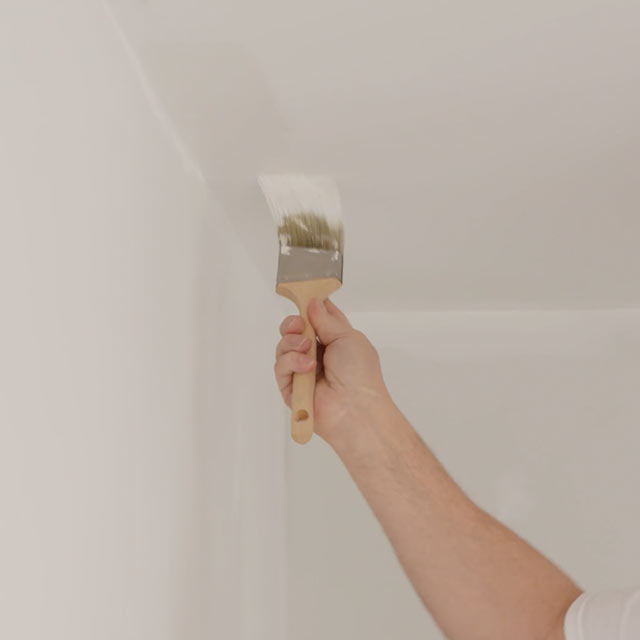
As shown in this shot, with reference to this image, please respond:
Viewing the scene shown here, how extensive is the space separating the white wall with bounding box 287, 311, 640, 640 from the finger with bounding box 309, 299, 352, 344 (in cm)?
57

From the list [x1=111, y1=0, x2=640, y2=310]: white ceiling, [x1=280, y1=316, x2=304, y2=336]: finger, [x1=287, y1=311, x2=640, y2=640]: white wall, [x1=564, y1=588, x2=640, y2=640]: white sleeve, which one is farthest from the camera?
[x1=287, y1=311, x2=640, y2=640]: white wall

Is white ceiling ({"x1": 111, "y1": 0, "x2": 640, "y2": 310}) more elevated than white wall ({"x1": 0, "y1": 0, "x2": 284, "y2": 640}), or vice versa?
white ceiling ({"x1": 111, "y1": 0, "x2": 640, "y2": 310})

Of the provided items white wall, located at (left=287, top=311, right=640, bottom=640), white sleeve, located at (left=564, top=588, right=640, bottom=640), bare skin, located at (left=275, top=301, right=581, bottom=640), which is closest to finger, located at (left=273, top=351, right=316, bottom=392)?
bare skin, located at (left=275, top=301, right=581, bottom=640)

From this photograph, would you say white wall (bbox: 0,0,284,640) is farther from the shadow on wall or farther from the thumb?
the thumb

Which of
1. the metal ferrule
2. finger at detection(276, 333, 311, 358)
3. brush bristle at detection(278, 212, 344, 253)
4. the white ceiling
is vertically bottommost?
finger at detection(276, 333, 311, 358)

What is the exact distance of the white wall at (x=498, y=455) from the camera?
1.45 m

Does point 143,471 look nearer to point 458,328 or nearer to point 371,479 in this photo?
point 371,479

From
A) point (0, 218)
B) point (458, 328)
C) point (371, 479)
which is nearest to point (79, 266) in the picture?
point (0, 218)

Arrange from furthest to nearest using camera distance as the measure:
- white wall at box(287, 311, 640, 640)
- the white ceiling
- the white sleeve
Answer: white wall at box(287, 311, 640, 640), the white sleeve, the white ceiling

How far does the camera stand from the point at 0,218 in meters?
0.51

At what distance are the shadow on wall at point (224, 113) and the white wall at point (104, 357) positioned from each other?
32 millimetres

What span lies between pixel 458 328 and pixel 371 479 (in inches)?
25.7

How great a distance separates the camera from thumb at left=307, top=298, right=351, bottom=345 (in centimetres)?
98

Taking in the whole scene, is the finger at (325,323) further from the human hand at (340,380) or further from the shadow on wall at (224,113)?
the shadow on wall at (224,113)
